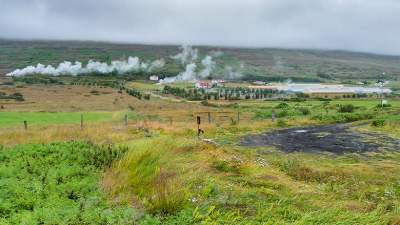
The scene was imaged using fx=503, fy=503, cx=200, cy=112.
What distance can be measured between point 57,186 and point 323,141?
17.3 meters

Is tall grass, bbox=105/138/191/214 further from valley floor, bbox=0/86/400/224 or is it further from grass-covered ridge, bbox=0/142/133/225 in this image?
grass-covered ridge, bbox=0/142/133/225

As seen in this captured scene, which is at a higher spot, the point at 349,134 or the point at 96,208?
the point at 96,208

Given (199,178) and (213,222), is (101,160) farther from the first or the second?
(213,222)

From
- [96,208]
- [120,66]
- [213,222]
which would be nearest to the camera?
[213,222]

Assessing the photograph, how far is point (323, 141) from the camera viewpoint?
26656mm

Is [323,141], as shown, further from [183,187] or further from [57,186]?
[57,186]

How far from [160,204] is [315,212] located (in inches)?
120

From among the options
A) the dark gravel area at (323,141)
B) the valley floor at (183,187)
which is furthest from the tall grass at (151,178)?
the dark gravel area at (323,141)

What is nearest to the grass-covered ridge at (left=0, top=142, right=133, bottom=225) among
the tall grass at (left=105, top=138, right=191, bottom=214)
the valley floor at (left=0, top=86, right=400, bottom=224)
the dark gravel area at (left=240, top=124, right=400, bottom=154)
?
the valley floor at (left=0, top=86, right=400, bottom=224)

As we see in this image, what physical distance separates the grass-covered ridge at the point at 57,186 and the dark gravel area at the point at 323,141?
1051cm

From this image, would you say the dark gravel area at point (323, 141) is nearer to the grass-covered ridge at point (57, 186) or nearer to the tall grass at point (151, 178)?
the tall grass at point (151, 178)

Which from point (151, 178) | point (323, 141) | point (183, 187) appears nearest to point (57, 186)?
point (151, 178)

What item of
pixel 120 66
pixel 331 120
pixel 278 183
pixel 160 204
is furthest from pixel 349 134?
pixel 120 66

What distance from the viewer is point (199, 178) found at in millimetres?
12438
